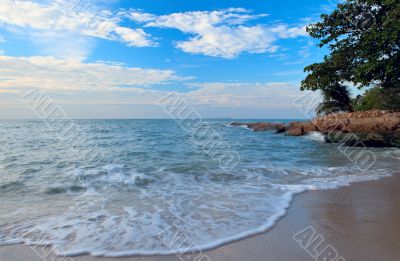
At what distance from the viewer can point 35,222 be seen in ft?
15.6

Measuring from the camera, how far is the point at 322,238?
3949 mm

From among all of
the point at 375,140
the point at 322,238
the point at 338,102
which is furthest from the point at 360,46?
the point at 338,102

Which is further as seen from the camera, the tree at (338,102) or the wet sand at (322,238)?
the tree at (338,102)

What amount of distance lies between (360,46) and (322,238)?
11.7m

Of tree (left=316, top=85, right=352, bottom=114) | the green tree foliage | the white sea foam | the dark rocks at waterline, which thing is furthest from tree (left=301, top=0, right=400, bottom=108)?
tree (left=316, top=85, right=352, bottom=114)

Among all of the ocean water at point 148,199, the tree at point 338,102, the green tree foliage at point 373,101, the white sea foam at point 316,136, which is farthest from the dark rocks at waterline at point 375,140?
the tree at point 338,102

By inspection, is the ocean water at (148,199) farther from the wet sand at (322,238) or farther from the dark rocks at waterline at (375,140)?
the dark rocks at waterline at (375,140)

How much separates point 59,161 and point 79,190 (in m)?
4.60

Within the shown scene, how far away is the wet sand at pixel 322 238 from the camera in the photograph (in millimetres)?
3479

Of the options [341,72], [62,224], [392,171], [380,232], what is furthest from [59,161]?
[341,72]

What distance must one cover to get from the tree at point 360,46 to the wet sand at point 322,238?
8754 mm

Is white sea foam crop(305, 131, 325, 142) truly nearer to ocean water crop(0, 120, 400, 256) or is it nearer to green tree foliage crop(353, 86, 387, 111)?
green tree foliage crop(353, 86, 387, 111)

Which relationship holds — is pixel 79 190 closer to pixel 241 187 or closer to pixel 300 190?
pixel 241 187

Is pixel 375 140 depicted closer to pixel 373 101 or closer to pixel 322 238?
pixel 373 101
